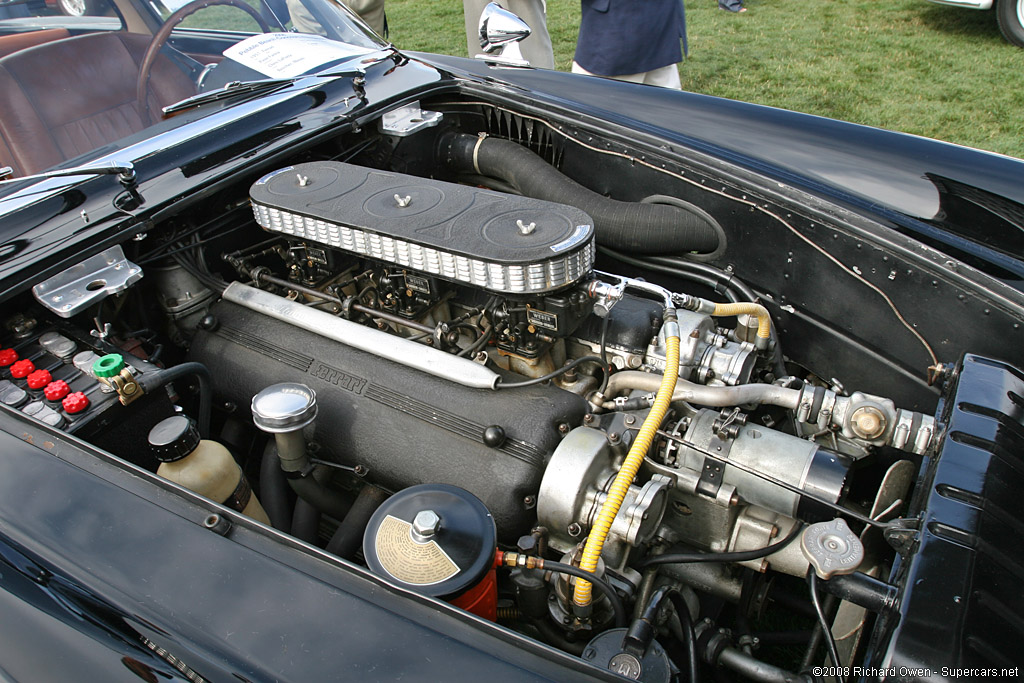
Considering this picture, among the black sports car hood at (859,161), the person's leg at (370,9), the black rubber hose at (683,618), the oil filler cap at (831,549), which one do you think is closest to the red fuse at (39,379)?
the black rubber hose at (683,618)

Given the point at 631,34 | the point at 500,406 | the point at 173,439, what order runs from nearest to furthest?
the point at 173,439
the point at 500,406
the point at 631,34

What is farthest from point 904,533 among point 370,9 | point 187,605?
point 370,9

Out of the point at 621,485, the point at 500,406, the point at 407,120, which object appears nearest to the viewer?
the point at 621,485

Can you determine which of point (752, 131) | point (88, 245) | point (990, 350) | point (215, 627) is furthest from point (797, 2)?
point (215, 627)

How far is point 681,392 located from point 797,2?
9099mm

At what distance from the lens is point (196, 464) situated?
1.58 m

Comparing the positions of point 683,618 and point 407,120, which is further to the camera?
point 407,120

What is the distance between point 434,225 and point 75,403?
887mm

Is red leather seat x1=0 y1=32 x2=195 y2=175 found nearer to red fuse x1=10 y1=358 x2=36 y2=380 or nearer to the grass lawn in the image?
red fuse x1=10 y1=358 x2=36 y2=380

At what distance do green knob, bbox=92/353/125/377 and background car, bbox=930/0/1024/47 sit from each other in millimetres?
7918

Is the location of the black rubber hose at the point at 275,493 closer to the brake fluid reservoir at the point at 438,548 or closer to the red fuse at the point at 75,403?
the red fuse at the point at 75,403

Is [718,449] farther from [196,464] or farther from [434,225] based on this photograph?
[196,464]

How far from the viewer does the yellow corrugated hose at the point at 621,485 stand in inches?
52.1

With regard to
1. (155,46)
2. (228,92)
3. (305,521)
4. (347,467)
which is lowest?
(305,521)
